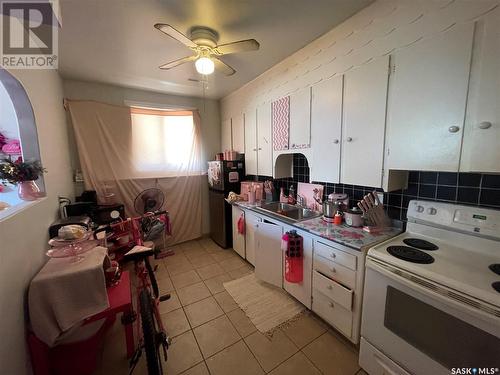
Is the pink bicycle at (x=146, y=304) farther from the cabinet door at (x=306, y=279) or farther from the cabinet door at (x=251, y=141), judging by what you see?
the cabinet door at (x=251, y=141)

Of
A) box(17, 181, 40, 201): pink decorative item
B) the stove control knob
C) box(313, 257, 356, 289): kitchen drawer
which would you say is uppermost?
box(17, 181, 40, 201): pink decorative item

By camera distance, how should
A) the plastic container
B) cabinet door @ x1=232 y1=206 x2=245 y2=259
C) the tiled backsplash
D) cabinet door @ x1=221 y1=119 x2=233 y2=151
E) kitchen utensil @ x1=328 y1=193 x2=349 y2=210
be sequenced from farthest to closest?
cabinet door @ x1=221 y1=119 x2=233 y2=151 → cabinet door @ x1=232 y1=206 x2=245 y2=259 → kitchen utensil @ x1=328 y1=193 x2=349 y2=210 → the plastic container → the tiled backsplash

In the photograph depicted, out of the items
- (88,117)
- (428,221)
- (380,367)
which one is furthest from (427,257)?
(88,117)

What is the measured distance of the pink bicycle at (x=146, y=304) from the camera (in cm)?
110

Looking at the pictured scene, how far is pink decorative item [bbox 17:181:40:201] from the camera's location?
4.61 feet

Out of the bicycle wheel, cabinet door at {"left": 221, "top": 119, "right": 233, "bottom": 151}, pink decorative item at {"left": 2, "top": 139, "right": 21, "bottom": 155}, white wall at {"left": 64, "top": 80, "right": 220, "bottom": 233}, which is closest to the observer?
the bicycle wheel

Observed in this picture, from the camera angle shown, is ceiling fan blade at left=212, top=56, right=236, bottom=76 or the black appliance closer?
ceiling fan blade at left=212, top=56, right=236, bottom=76

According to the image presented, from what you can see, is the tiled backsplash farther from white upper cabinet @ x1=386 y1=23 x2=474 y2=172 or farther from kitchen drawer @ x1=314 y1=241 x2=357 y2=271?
kitchen drawer @ x1=314 y1=241 x2=357 y2=271

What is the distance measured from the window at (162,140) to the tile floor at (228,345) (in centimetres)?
189

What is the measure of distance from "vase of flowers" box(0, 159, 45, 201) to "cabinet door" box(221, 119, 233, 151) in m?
2.42

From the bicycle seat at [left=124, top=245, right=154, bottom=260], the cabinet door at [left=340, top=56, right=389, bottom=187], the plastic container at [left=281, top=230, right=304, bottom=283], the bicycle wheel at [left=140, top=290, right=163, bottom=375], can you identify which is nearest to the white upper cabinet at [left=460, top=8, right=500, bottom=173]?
the cabinet door at [left=340, top=56, right=389, bottom=187]

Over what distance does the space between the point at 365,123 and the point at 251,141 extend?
1616 millimetres

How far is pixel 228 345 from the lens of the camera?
62.4 inches

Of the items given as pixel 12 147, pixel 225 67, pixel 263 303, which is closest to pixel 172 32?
pixel 225 67
